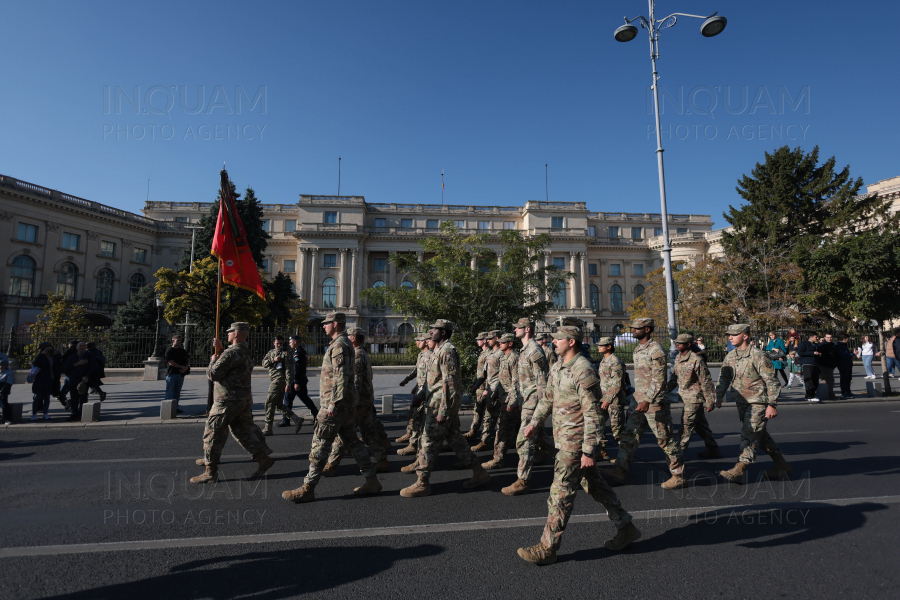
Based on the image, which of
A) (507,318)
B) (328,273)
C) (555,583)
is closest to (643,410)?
(555,583)

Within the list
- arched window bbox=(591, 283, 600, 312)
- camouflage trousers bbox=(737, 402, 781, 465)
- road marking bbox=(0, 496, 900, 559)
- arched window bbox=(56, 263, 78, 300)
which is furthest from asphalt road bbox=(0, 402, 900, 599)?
arched window bbox=(591, 283, 600, 312)

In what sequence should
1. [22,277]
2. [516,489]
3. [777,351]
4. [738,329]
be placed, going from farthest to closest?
[22,277], [777,351], [738,329], [516,489]

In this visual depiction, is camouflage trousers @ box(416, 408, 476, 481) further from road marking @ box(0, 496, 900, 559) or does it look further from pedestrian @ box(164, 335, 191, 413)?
pedestrian @ box(164, 335, 191, 413)

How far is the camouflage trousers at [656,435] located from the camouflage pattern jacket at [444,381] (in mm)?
2077

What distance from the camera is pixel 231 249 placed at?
9648 millimetres

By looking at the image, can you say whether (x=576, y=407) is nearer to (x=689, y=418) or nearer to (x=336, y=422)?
(x=336, y=422)

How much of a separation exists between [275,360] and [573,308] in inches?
2071

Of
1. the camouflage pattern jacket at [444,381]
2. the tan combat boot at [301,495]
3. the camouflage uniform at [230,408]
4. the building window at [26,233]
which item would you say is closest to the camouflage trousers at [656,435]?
the camouflage pattern jacket at [444,381]

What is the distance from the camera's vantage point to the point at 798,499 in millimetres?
4625

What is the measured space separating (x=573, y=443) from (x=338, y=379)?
2559mm

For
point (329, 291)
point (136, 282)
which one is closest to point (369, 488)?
point (329, 291)

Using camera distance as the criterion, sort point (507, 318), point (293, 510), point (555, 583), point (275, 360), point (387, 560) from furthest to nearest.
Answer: point (507, 318)
point (275, 360)
point (293, 510)
point (387, 560)
point (555, 583)

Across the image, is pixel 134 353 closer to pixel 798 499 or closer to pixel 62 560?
pixel 62 560

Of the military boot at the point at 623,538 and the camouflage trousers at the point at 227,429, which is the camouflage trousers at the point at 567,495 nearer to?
the military boot at the point at 623,538
